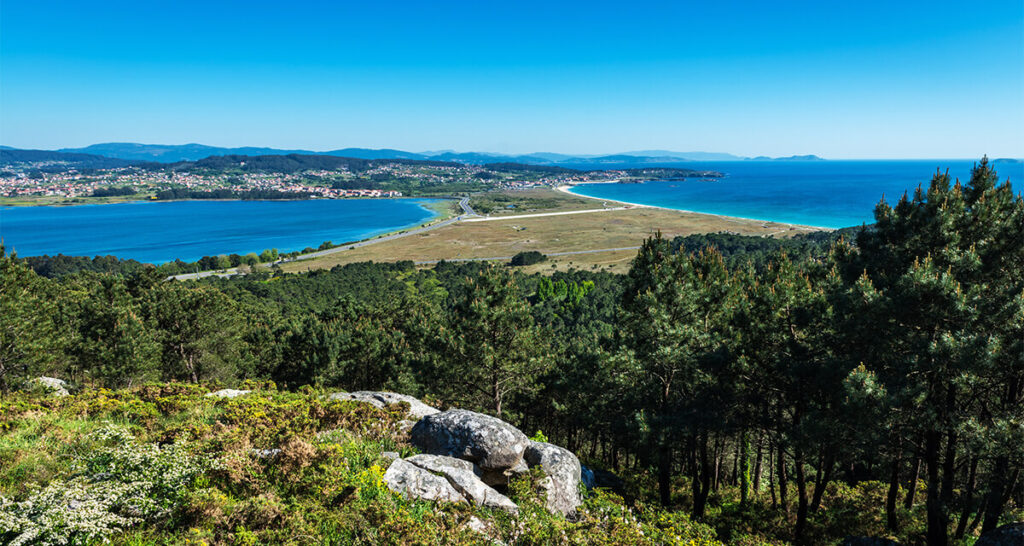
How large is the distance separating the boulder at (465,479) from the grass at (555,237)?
296ft

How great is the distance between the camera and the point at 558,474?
10758 mm

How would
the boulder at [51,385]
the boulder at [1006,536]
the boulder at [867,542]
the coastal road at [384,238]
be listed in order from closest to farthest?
the boulder at [1006,536], the boulder at [867,542], the boulder at [51,385], the coastal road at [384,238]

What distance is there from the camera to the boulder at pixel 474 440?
10.6 metres

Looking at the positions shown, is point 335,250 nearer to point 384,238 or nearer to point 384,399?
point 384,238

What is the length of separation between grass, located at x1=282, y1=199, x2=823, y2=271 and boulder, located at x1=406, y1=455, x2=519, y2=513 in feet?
296

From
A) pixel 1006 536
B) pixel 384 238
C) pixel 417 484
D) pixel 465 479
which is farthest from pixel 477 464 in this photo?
pixel 384 238

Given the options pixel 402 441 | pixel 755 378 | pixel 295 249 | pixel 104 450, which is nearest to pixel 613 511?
pixel 402 441

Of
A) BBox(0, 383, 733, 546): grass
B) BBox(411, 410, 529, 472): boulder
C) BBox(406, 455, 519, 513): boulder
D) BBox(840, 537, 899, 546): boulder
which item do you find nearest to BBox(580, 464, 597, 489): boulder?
BBox(0, 383, 733, 546): grass

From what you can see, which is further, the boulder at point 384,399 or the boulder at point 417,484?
the boulder at point 384,399

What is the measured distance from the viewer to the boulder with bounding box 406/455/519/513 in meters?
9.28

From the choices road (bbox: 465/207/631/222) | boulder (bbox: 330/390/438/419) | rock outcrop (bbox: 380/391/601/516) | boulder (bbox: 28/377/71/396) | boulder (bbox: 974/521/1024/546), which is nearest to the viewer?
rock outcrop (bbox: 380/391/601/516)

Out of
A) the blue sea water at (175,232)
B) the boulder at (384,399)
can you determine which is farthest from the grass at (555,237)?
the boulder at (384,399)

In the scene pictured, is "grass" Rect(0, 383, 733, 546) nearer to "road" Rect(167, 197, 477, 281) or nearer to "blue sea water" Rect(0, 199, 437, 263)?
"road" Rect(167, 197, 477, 281)

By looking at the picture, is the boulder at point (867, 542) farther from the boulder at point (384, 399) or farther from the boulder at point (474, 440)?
the boulder at point (384, 399)
